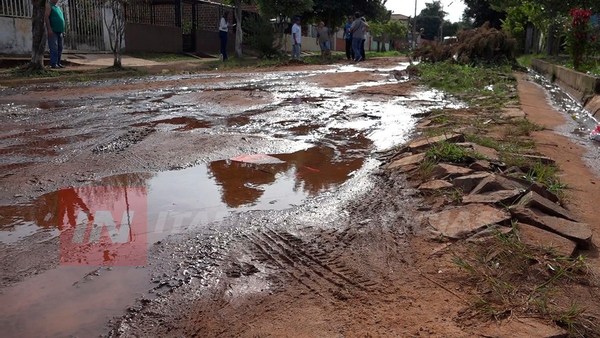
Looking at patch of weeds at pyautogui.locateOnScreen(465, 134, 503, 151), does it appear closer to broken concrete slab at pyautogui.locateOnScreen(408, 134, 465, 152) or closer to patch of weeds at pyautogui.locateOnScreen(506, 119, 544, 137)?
broken concrete slab at pyautogui.locateOnScreen(408, 134, 465, 152)

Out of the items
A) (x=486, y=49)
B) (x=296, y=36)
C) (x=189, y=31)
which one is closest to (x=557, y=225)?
(x=486, y=49)

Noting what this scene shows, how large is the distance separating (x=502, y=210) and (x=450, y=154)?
3.66 ft

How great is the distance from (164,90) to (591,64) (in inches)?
347

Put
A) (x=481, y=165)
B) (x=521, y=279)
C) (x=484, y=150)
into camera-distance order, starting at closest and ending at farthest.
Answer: (x=521, y=279)
(x=481, y=165)
(x=484, y=150)

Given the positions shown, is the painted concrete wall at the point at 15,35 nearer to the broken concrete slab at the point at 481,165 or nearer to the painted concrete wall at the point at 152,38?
the painted concrete wall at the point at 152,38

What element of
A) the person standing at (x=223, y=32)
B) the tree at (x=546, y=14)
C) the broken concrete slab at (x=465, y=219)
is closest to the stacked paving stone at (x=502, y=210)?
the broken concrete slab at (x=465, y=219)

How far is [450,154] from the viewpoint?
380 cm

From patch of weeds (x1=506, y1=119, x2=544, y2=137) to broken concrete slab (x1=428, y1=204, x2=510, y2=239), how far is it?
248 cm

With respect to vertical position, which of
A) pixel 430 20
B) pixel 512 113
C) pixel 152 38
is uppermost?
pixel 430 20

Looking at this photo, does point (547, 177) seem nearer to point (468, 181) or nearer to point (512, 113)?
point (468, 181)

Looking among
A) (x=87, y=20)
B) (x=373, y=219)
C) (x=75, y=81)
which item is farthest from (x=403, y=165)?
(x=87, y=20)

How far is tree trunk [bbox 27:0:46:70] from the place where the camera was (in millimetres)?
11156

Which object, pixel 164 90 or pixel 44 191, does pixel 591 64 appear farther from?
pixel 44 191

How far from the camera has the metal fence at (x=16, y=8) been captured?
13820mm
